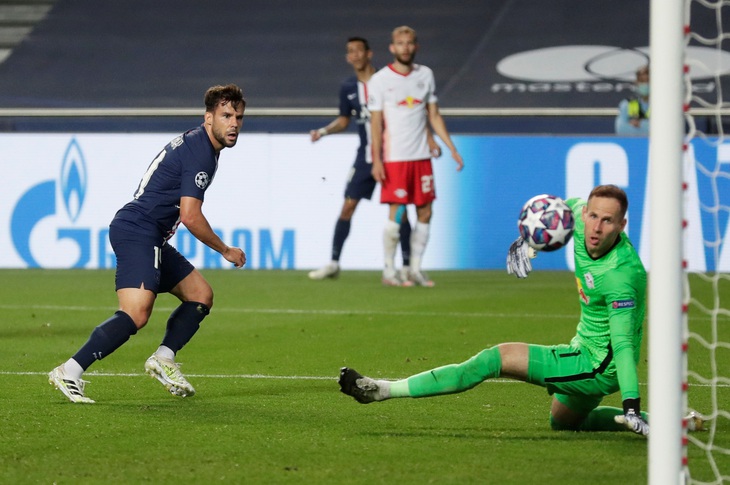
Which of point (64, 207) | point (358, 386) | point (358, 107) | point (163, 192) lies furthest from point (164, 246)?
point (64, 207)

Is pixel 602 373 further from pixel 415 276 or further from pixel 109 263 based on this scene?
pixel 109 263

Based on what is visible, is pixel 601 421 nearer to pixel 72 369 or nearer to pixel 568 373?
pixel 568 373

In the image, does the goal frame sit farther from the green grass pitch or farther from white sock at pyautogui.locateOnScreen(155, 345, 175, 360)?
white sock at pyautogui.locateOnScreen(155, 345, 175, 360)

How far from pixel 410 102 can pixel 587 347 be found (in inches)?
272

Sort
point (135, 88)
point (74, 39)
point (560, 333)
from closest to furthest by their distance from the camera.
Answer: point (560, 333) < point (135, 88) < point (74, 39)

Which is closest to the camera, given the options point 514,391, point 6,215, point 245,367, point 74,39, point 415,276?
point 514,391

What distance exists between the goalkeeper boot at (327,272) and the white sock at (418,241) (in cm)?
98

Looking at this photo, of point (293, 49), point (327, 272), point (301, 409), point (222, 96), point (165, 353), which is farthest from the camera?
point (293, 49)

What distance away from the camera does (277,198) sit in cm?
1302

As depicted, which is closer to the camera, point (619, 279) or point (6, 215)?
point (619, 279)

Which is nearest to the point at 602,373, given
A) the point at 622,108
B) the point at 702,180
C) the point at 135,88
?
the point at 702,180

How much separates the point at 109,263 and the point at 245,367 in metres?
6.90

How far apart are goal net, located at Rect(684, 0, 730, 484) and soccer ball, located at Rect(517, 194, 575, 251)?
432mm

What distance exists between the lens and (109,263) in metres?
13.2
